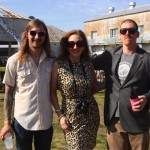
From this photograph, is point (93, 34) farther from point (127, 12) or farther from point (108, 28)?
point (127, 12)

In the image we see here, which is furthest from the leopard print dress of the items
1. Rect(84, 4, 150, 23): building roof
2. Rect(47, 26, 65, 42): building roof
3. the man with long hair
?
Rect(47, 26, 65, 42): building roof

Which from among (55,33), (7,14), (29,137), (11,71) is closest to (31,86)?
(11,71)

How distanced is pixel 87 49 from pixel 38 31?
24.8 inches

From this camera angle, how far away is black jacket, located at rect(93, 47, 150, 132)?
407 centimetres

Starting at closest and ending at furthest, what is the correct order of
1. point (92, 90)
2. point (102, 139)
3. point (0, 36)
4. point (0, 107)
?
1. point (92, 90)
2. point (102, 139)
3. point (0, 107)
4. point (0, 36)

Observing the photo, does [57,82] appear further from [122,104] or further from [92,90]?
[122,104]

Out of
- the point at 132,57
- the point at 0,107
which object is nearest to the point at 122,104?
the point at 132,57

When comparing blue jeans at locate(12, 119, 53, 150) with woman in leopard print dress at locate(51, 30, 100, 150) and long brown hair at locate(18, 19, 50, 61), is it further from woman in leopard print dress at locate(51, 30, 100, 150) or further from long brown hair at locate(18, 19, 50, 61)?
long brown hair at locate(18, 19, 50, 61)

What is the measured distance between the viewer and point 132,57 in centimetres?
410

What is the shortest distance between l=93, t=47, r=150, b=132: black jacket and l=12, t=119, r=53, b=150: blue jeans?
2.36 feet

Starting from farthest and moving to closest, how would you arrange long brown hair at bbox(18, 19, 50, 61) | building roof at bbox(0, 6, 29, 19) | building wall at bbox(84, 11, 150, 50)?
building wall at bbox(84, 11, 150, 50) < building roof at bbox(0, 6, 29, 19) < long brown hair at bbox(18, 19, 50, 61)

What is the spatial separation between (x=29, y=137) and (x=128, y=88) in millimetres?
1188

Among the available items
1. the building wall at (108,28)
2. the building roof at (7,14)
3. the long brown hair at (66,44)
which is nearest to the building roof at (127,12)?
the building wall at (108,28)

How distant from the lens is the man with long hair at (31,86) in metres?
4.04
